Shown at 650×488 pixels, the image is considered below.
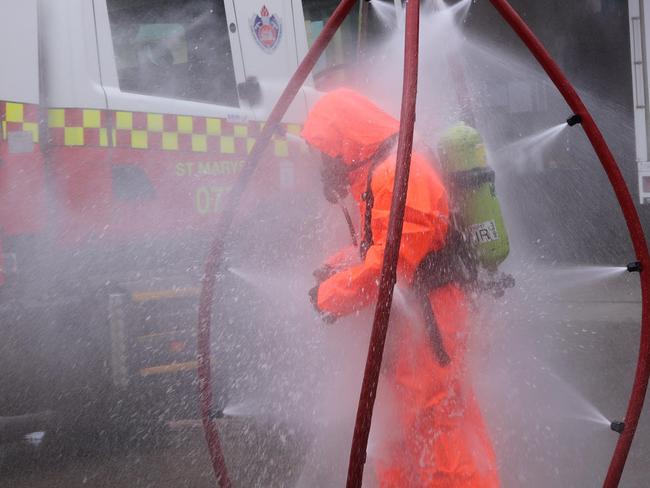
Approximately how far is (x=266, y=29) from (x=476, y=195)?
2489mm

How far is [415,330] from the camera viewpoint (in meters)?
2.39

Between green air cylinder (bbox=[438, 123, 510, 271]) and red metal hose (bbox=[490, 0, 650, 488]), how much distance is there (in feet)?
1.54

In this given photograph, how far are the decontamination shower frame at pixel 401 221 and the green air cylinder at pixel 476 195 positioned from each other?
0.95ft

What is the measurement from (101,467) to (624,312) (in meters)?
4.45

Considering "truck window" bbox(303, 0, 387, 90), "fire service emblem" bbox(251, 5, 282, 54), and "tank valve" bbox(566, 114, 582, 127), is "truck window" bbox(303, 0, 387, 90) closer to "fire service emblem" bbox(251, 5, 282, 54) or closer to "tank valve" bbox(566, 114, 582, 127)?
"fire service emblem" bbox(251, 5, 282, 54)

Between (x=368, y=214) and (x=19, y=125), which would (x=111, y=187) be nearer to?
(x=19, y=125)

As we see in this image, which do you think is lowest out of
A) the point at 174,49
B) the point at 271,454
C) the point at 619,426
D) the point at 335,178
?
the point at 271,454

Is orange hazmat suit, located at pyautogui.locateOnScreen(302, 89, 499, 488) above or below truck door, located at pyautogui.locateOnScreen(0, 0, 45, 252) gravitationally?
below

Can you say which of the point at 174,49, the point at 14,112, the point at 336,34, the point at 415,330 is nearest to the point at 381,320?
the point at 415,330

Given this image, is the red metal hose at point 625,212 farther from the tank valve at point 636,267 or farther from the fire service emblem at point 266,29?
the fire service emblem at point 266,29

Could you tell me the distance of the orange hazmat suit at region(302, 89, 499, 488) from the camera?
226cm

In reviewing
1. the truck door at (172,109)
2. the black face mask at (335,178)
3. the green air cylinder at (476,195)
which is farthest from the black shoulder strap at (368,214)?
the truck door at (172,109)

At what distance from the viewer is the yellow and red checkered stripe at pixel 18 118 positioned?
3.42m

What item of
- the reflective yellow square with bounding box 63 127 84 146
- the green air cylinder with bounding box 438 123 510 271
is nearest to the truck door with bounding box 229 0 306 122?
the reflective yellow square with bounding box 63 127 84 146
